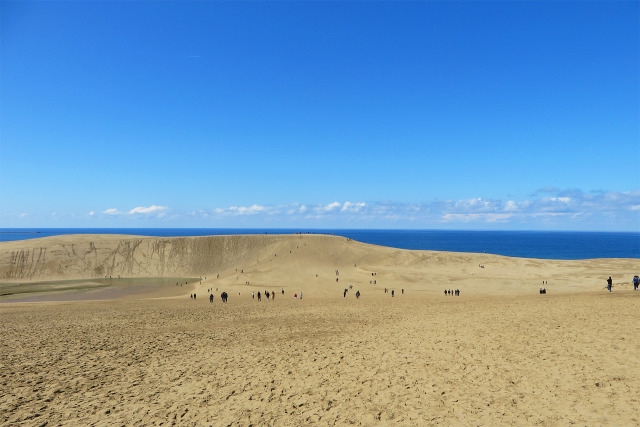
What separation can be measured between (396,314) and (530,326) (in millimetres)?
9698

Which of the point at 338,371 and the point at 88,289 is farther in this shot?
the point at 88,289

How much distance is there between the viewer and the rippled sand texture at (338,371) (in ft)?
36.6

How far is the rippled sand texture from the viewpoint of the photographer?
11.2 m

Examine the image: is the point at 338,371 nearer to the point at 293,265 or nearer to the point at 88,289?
the point at 293,265

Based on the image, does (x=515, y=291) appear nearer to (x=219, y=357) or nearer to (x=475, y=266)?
(x=475, y=266)

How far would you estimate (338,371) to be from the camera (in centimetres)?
1473

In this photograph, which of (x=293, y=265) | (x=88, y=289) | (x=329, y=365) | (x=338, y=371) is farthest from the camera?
(x=293, y=265)

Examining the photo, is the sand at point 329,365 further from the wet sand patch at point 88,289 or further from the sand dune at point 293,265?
the sand dune at point 293,265

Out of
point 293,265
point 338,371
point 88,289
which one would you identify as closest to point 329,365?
point 338,371

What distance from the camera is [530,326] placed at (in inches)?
784

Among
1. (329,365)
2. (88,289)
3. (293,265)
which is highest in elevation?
(329,365)

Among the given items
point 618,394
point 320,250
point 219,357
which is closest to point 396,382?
point 618,394

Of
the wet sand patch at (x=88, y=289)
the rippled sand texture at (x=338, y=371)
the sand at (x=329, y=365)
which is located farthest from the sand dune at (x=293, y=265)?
the rippled sand texture at (x=338, y=371)

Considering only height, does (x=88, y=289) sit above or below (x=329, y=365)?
below
